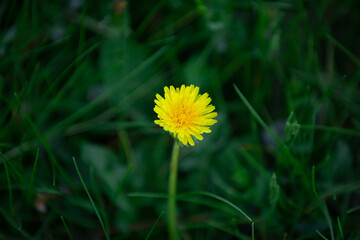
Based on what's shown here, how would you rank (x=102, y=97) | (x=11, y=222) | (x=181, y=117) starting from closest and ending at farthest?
(x=181, y=117) → (x=11, y=222) → (x=102, y=97)

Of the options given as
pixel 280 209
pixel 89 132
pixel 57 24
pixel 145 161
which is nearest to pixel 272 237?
pixel 280 209

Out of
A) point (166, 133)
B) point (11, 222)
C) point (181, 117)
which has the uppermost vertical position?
point (166, 133)

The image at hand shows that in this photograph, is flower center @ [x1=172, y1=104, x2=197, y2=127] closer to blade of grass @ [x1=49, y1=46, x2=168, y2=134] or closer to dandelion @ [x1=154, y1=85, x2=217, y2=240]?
dandelion @ [x1=154, y1=85, x2=217, y2=240]

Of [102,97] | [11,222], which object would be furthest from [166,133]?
[11,222]

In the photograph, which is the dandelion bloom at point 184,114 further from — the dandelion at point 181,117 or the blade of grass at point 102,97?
the blade of grass at point 102,97

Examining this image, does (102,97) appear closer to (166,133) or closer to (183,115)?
(166,133)

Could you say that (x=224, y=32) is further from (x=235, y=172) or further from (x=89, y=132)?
(x=89, y=132)

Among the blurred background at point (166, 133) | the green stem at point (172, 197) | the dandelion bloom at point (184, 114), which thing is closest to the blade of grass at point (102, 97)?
the blurred background at point (166, 133)
